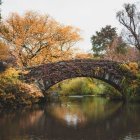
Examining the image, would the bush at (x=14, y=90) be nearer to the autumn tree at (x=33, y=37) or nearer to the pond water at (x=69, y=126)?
the pond water at (x=69, y=126)

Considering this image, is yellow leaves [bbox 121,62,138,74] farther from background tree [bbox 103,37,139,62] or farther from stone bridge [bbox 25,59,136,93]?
background tree [bbox 103,37,139,62]

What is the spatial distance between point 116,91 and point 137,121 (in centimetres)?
1781

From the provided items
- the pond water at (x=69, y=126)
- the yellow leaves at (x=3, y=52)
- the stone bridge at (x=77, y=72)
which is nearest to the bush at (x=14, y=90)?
the stone bridge at (x=77, y=72)

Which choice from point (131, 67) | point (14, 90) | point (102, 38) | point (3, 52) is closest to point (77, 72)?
point (131, 67)

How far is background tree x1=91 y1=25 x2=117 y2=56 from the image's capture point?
72875mm

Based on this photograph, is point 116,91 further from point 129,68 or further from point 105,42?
point 105,42

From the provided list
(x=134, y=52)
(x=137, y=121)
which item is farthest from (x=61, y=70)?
(x=134, y=52)

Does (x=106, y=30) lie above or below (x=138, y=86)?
above

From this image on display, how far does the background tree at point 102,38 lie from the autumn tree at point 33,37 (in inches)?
1013

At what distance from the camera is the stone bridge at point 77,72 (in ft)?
115

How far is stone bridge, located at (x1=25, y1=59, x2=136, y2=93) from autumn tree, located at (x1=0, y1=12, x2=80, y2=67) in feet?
30.5

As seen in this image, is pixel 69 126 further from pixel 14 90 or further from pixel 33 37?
pixel 33 37

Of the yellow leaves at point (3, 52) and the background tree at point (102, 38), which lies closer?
the yellow leaves at point (3, 52)

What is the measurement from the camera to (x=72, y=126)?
2066 cm
